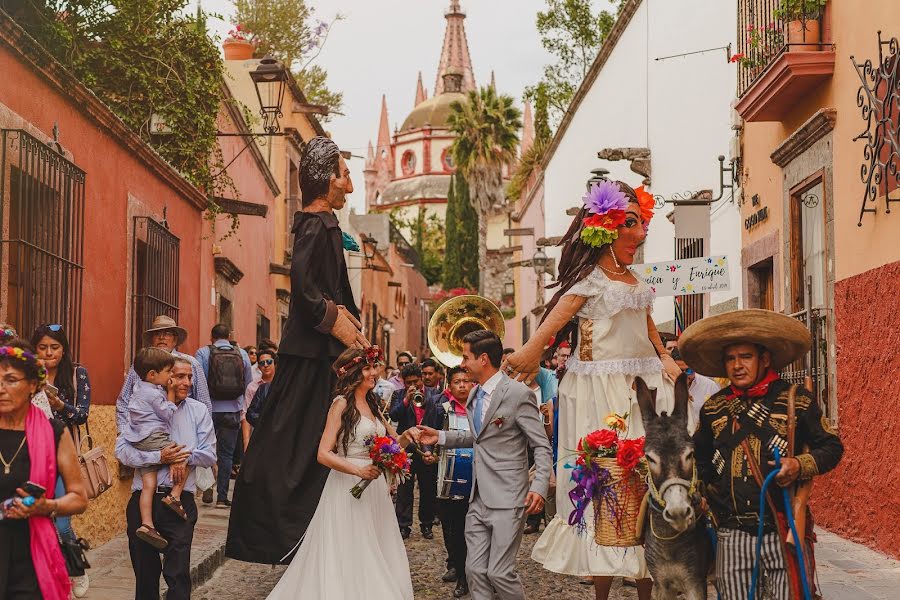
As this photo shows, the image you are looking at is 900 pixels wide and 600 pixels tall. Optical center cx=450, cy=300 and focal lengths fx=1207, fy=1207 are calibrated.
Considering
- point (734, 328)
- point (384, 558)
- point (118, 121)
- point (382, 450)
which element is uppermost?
point (118, 121)

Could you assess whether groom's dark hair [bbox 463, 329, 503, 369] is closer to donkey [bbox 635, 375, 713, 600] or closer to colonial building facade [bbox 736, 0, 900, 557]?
donkey [bbox 635, 375, 713, 600]

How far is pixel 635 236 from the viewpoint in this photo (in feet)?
21.3

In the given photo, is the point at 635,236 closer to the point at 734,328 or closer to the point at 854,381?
the point at 734,328

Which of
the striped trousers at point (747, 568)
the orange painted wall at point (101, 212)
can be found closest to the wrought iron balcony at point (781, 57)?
the orange painted wall at point (101, 212)

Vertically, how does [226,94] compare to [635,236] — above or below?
above

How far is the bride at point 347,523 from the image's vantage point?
6121 mm

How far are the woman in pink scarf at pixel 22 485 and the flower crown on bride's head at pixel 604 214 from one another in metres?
3.01

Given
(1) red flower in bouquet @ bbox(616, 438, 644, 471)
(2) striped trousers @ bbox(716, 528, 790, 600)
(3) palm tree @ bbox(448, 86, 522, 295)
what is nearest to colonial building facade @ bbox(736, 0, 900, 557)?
(1) red flower in bouquet @ bbox(616, 438, 644, 471)

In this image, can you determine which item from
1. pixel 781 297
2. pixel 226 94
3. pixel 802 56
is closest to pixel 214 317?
pixel 226 94

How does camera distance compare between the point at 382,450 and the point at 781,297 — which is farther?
the point at 781,297

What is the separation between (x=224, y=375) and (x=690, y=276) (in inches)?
196

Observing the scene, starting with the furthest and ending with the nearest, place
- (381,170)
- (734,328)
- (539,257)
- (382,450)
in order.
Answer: (381,170), (539,257), (382,450), (734,328)

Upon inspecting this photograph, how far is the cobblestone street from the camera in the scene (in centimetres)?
828

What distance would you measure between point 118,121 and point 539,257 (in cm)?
1953
